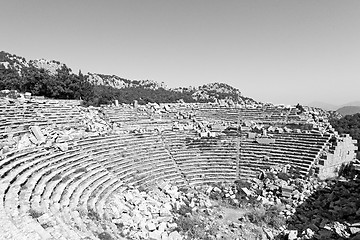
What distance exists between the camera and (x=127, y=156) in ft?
51.4

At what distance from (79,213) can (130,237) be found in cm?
197

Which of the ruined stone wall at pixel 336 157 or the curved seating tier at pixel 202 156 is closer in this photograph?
the curved seating tier at pixel 202 156

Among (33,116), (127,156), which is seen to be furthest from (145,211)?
(33,116)

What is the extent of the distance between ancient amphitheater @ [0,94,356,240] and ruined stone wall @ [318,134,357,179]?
0.07m

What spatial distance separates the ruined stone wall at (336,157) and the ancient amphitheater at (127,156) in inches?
2.9

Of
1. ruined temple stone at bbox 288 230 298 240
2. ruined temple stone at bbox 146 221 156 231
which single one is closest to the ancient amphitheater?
ruined temple stone at bbox 146 221 156 231

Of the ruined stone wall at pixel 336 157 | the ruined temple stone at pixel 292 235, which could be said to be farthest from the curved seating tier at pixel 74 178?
the ruined stone wall at pixel 336 157

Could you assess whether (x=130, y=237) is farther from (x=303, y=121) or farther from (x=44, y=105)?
(x=303, y=121)

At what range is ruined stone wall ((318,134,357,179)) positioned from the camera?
54.2 ft

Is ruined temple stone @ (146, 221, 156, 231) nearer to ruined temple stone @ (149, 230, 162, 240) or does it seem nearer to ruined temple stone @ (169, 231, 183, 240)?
ruined temple stone @ (149, 230, 162, 240)

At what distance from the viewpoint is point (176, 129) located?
837 inches

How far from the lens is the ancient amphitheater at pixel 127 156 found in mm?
8039

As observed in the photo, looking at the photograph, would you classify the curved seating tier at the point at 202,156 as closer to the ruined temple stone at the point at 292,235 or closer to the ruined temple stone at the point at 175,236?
the ruined temple stone at the point at 175,236

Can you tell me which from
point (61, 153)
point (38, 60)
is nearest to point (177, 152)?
point (61, 153)
